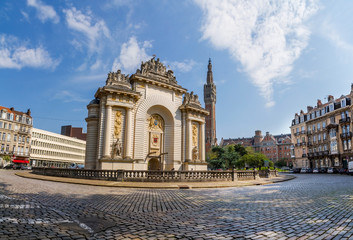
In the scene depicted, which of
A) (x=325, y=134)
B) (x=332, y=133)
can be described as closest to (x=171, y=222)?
(x=332, y=133)

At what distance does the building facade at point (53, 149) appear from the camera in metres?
80.1

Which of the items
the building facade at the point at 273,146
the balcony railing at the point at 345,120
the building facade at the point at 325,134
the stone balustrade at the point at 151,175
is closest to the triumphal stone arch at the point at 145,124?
the stone balustrade at the point at 151,175

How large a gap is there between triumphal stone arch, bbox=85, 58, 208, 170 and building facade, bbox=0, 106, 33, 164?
4786 centimetres

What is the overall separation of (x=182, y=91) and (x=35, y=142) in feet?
207

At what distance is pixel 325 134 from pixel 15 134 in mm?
86455

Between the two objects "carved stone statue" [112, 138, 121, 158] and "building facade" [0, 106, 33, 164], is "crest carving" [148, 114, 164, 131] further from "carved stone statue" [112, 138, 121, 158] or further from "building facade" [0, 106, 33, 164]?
"building facade" [0, 106, 33, 164]

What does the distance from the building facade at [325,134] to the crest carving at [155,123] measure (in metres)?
44.2

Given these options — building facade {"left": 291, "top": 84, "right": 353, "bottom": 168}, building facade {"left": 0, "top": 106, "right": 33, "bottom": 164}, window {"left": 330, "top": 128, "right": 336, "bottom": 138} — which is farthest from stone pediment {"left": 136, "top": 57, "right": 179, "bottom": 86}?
building facade {"left": 0, "top": 106, "right": 33, "bottom": 164}

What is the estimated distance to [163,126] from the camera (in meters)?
38.6

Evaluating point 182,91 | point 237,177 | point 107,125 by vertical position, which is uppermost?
point 182,91

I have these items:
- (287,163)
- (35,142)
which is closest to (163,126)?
(35,142)

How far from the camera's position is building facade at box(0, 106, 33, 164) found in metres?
66.1

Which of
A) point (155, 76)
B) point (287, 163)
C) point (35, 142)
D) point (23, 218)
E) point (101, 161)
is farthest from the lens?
point (287, 163)

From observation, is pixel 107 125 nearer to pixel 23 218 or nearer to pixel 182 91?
pixel 182 91
